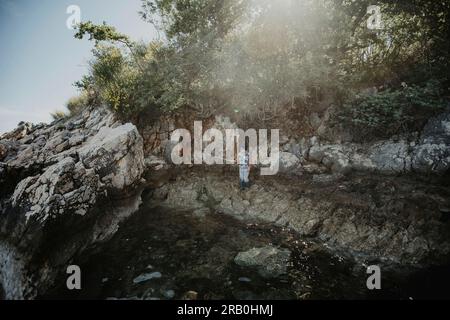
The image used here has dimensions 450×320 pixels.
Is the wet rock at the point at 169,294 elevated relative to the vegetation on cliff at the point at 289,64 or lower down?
lower down

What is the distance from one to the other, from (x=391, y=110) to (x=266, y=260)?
736 cm

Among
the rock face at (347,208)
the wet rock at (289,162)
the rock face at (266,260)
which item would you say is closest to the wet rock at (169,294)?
the rock face at (266,260)

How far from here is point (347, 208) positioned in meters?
8.82

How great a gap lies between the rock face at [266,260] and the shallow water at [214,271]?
18 centimetres

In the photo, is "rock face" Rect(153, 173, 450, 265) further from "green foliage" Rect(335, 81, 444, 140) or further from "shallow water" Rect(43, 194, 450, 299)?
"green foliage" Rect(335, 81, 444, 140)

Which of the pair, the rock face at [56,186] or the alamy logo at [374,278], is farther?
the rock face at [56,186]

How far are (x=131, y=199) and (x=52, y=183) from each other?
3074 millimetres

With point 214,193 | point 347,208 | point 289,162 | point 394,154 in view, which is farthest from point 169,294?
point 394,154

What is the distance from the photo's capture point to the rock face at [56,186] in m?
7.47

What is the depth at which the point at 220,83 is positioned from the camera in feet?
41.9

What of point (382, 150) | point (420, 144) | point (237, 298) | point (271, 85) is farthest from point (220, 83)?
point (237, 298)

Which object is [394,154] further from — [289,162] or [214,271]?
[214,271]

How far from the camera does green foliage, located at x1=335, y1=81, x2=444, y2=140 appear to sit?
9.82m

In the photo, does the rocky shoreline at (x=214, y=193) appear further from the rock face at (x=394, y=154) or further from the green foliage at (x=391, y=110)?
the green foliage at (x=391, y=110)
